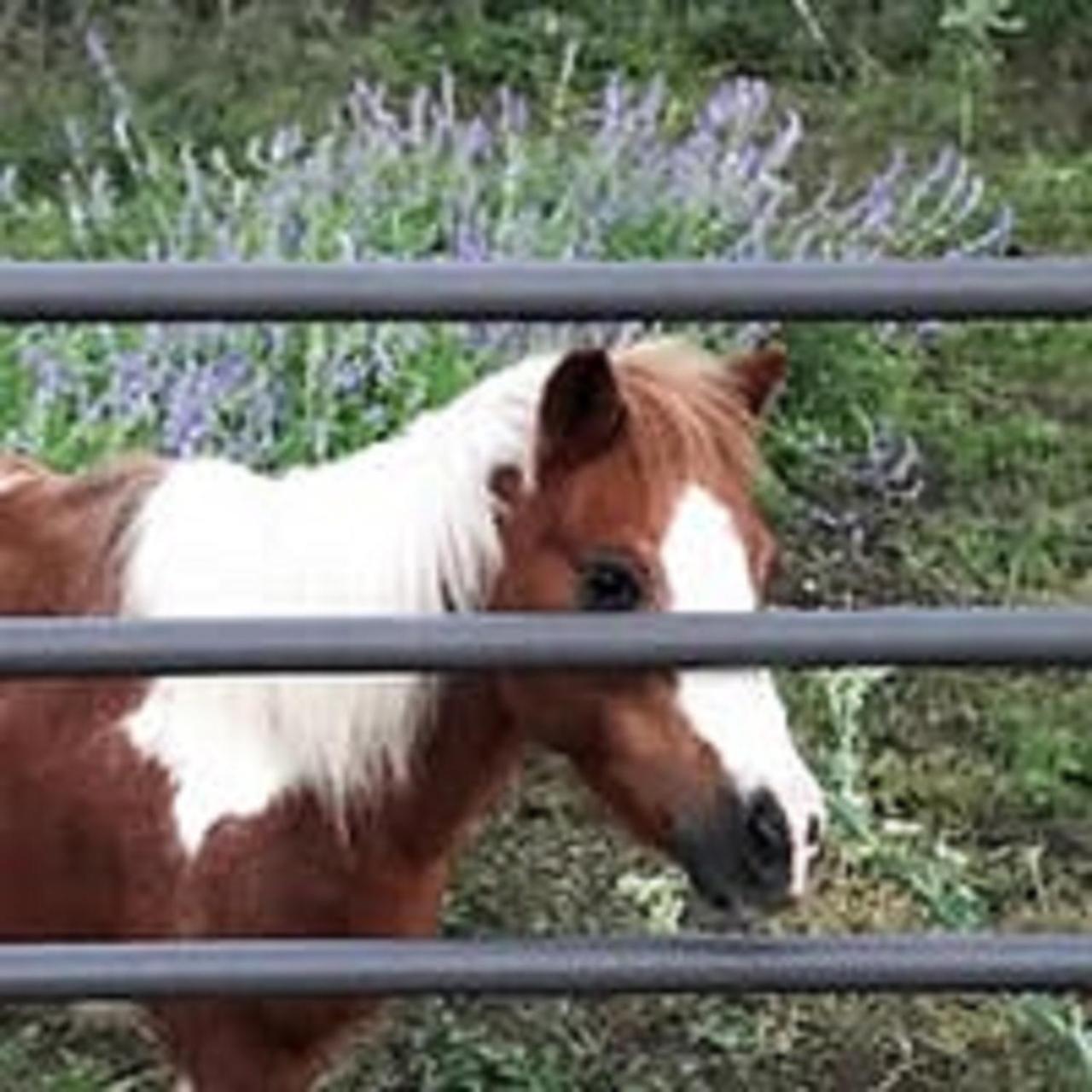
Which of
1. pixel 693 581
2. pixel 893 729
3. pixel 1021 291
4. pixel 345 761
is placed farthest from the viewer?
pixel 893 729

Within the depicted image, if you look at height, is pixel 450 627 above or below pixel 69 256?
above

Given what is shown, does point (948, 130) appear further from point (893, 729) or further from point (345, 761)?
point (345, 761)

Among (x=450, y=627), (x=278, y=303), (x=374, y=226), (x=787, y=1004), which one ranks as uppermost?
(x=278, y=303)

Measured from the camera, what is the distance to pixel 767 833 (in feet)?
11.9

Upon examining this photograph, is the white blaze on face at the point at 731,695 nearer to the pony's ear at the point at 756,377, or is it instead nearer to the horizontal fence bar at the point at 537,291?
the pony's ear at the point at 756,377

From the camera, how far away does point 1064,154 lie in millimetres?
7242

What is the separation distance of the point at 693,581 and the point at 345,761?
51cm

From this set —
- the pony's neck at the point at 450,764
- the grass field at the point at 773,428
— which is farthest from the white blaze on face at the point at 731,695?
the grass field at the point at 773,428

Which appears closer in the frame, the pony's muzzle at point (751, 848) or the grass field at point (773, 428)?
the pony's muzzle at point (751, 848)

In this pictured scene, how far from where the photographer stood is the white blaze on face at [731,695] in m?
3.62

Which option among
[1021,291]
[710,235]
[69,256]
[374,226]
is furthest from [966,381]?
[1021,291]

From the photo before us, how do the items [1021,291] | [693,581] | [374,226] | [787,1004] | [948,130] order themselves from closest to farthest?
[1021,291] < [693,581] < [787,1004] < [374,226] < [948,130]

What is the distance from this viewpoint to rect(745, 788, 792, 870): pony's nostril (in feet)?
11.9

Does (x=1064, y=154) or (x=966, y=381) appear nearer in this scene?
(x=966, y=381)
